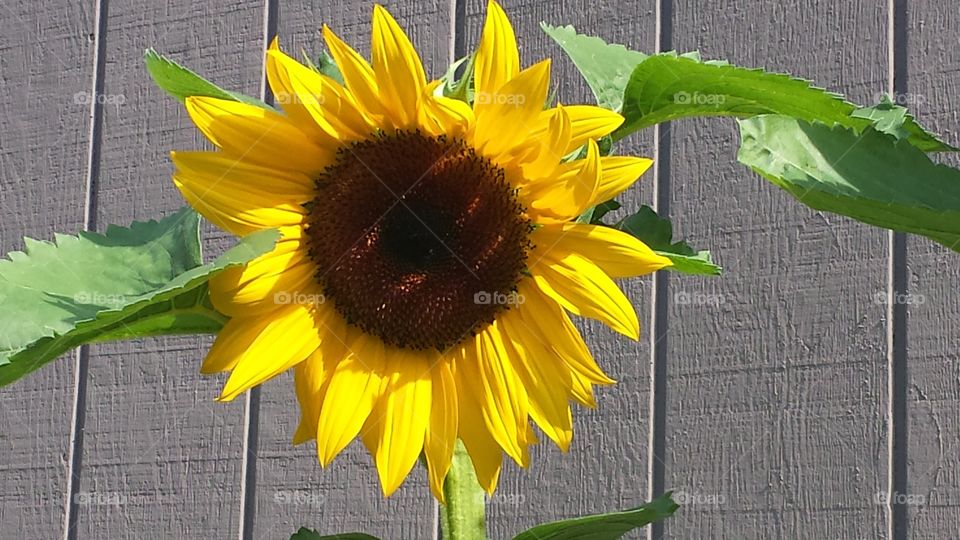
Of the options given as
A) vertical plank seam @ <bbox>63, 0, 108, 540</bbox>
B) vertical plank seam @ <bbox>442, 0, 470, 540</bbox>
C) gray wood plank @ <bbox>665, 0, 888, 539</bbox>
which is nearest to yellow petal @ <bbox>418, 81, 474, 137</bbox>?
gray wood plank @ <bbox>665, 0, 888, 539</bbox>

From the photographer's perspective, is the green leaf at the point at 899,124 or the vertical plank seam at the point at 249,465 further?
the vertical plank seam at the point at 249,465

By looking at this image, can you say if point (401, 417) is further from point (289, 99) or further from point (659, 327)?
point (659, 327)

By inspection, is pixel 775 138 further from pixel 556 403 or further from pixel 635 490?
pixel 635 490

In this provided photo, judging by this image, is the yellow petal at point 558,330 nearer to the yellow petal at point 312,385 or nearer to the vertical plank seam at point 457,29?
the yellow petal at point 312,385

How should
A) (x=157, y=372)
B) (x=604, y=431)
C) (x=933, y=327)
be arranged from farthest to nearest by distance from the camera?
(x=157, y=372), (x=604, y=431), (x=933, y=327)

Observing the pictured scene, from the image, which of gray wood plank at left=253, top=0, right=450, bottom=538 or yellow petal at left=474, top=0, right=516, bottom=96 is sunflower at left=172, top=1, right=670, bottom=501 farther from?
gray wood plank at left=253, top=0, right=450, bottom=538

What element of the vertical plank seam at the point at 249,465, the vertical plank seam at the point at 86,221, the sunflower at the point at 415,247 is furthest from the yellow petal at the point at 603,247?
the vertical plank seam at the point at 86,221

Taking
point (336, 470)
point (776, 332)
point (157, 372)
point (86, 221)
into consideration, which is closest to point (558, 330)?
point (776, 332)
